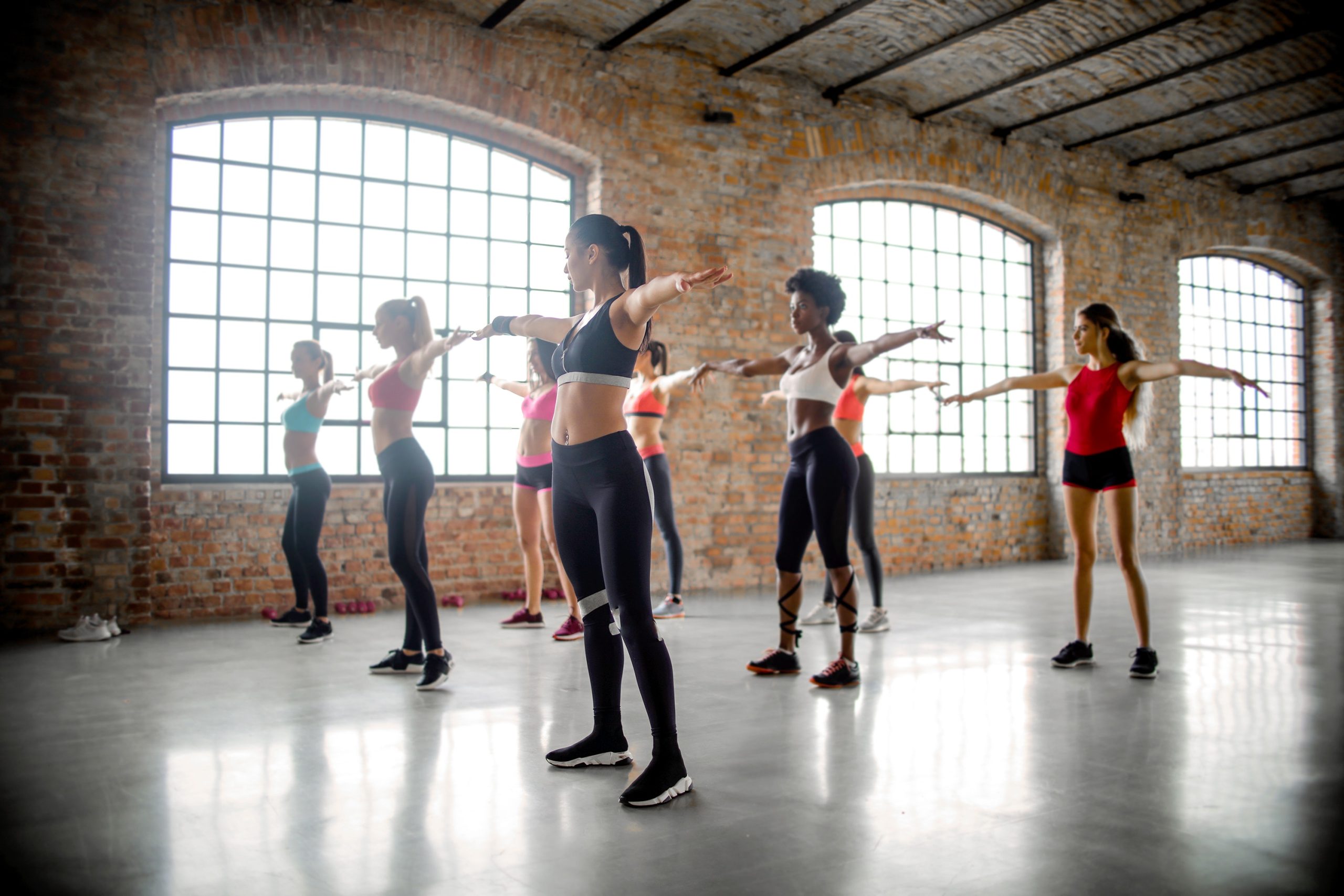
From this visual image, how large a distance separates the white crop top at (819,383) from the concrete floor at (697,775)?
1.24m

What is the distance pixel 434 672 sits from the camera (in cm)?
395

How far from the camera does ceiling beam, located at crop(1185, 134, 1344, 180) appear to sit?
34.4 ft

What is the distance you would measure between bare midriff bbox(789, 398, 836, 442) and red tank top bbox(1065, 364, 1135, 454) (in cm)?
115

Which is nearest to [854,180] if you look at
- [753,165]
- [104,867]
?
[753,165]

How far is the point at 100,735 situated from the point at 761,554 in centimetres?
559

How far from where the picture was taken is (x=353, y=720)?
3.40 m

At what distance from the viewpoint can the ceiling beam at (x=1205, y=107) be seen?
8492 millimetres

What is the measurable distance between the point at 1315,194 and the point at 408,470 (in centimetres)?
1369

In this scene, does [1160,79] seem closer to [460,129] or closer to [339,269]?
[460,129]

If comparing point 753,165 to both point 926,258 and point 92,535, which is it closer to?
point 926,258

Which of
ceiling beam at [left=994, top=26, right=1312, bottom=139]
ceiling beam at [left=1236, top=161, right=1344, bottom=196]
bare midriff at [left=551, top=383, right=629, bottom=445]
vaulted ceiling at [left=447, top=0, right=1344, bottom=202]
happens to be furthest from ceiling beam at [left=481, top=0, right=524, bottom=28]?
ceiling beam at [left=1236, top=161, right=1344, bottom=196]

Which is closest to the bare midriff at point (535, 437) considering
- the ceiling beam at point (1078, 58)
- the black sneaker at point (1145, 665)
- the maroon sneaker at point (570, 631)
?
the maroon sneaker at point (570, 631)

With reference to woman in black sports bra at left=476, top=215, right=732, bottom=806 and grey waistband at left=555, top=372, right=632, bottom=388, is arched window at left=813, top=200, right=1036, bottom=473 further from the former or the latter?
grey waistband at left=555, top=372, right=632, bottom=388

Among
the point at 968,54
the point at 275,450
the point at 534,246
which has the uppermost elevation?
the point at 968,54
